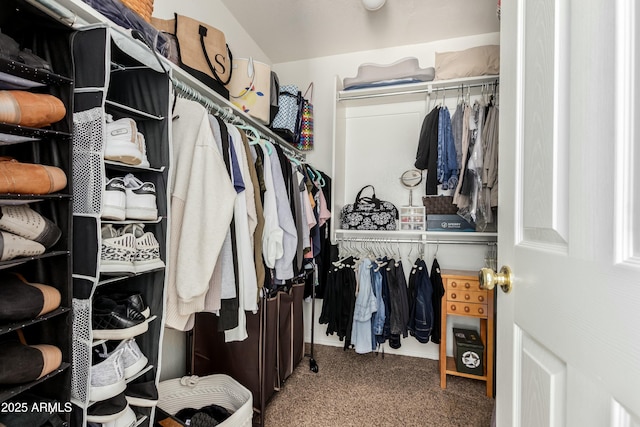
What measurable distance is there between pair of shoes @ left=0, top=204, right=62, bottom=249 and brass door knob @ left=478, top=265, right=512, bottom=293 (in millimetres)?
1085

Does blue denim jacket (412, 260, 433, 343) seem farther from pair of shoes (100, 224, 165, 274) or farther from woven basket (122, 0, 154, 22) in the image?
woven basket (122, 0, 154, 22)

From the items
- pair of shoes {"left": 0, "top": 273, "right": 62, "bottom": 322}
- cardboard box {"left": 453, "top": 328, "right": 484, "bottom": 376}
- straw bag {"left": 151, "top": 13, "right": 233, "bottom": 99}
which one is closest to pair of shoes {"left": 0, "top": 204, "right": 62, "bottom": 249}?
pair of shoes {"left": 0, "top": 273, "right": 62, "bottom": 322}

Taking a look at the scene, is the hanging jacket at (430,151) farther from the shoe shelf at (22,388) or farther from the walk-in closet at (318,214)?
the shoe shelf at (22,388)

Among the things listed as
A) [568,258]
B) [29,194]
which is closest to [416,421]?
[568,258]

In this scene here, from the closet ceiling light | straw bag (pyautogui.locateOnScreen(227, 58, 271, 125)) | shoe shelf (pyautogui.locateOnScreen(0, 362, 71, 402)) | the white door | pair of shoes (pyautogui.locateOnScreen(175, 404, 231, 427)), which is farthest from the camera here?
the closet ceiling light

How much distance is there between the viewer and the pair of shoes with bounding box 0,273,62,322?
646mm

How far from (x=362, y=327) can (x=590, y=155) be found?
1.97m

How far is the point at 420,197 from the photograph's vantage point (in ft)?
8.28

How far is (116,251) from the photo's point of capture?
871 mm

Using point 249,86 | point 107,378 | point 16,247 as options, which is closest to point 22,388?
point 107,378

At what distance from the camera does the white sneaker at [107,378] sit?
80 cm

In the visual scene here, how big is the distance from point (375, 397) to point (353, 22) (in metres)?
2.71

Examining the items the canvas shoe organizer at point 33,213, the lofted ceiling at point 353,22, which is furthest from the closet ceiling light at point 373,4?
the canvas shoe organizer at point 33,213

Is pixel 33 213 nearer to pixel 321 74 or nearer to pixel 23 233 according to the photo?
pixel 23 233
